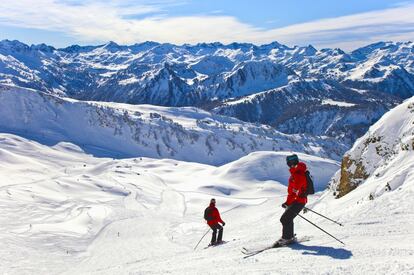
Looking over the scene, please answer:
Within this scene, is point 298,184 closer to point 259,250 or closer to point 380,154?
point 259,250

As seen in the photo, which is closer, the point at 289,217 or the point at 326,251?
the point at 326,251

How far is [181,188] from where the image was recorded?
240 ft

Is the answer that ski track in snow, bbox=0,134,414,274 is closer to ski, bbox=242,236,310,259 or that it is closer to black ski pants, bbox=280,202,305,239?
ski, bbox=242,236,310,259

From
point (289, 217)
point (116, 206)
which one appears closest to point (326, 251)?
point (289, 217)

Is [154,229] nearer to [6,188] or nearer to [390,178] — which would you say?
[390,178]

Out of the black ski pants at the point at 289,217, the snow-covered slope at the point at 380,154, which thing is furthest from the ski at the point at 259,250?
the snow-covered slope at the point at 380,154

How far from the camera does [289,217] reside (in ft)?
47.3

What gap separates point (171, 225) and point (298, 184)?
28342 millimetres

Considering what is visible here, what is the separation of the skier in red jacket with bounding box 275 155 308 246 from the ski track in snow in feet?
2.15

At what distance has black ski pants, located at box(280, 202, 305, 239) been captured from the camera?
14107 millimetres

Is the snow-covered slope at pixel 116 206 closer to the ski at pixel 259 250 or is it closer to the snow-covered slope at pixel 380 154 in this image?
the ski at pixel 259 250

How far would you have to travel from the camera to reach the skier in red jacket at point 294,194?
13492mm

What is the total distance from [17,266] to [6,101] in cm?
17763

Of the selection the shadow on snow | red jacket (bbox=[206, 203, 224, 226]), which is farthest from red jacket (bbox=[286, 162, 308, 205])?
red jacket (bbox=[206, 203, 224, 226])
